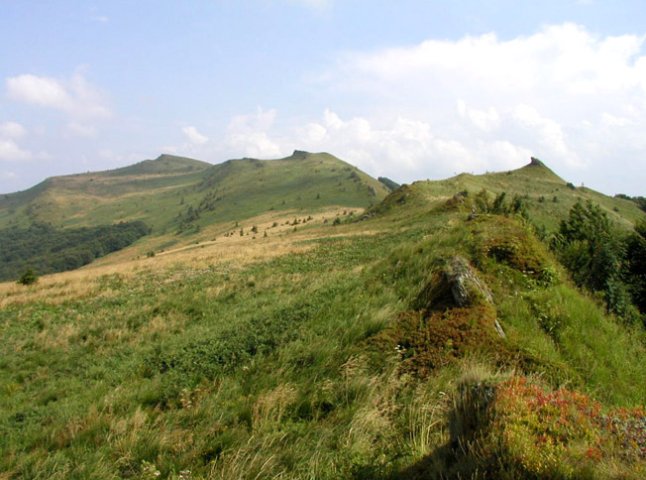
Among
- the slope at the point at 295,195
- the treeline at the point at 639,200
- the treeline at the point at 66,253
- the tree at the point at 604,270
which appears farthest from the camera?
the treeline at the point at 66,253

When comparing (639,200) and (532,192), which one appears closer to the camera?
(532,192)

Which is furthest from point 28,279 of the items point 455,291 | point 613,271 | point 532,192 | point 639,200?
point 639,200

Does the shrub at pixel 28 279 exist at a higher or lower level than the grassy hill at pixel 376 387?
lower

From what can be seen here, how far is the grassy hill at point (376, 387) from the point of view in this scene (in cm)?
371

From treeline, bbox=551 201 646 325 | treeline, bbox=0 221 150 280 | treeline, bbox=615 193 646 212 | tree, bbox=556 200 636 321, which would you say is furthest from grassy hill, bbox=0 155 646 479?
treeline, bbox=0 221 150 280

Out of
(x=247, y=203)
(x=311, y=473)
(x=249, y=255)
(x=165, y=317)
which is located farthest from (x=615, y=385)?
(x=247, y=203)

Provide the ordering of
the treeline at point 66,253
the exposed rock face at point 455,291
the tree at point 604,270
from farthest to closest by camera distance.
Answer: the treeline at point 66,253 < the tree at point 604,270 < the exposed rock face at point 455,291

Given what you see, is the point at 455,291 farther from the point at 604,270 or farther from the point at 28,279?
the point at 28,279

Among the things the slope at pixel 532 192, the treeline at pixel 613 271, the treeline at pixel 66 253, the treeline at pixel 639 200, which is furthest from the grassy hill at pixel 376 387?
the treeline at pixel 66 253

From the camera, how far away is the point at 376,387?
219 inches

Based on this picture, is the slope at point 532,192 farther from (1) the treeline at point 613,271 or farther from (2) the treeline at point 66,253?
(2) the treeline at point 66,253

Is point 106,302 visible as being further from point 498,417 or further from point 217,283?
point 498,417

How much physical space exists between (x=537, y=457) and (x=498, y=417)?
0.48 m

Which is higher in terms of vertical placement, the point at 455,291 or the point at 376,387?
the point at 455,291
